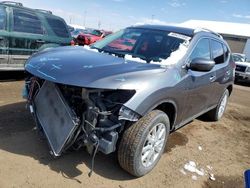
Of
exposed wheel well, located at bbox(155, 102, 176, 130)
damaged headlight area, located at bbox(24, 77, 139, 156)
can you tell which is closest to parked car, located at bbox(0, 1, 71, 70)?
damaged headlight area, located at bbox(24, 77, 139, 156)

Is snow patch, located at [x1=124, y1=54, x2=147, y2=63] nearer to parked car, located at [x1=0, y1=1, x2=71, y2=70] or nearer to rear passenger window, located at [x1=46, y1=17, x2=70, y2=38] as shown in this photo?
parked car, located at [x1=0, y1=1, x2=71, y2=70]

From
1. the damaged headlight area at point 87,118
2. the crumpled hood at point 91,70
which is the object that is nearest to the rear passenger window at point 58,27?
the crumpled hood at point 91,70

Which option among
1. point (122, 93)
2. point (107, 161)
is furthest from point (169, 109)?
point (107, 161)

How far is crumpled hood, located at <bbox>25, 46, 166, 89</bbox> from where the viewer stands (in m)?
3.26

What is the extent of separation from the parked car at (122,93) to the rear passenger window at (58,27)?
13.3 ft

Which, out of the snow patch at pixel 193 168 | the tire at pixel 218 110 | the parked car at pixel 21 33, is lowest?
the snow patch at pixel 193 168

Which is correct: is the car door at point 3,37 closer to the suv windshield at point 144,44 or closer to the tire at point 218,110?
the suv windshield at point 144,44

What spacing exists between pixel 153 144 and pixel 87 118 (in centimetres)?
98

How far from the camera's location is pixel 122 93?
341 cm

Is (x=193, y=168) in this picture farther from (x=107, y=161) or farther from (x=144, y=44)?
(x=144, y=44)

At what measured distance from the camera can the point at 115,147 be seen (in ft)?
11.2

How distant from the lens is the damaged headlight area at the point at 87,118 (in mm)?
3311

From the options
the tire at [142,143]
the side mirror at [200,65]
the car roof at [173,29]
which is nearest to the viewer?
the tire at [142,143]

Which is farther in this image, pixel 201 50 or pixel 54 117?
pixel 201 50
